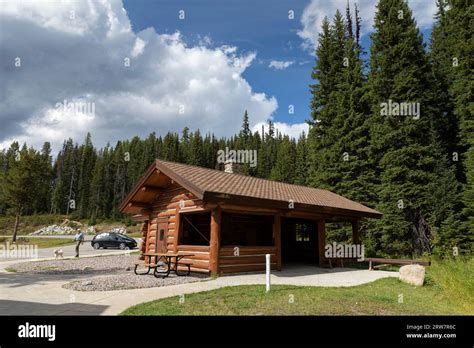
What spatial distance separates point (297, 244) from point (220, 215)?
892 centimetres

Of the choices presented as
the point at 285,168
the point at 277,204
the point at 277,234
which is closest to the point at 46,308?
the point at 277,204

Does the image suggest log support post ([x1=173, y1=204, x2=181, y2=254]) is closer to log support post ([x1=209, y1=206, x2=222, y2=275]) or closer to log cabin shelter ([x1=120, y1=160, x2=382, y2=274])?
log cabin shelter ([x1=120, y1=160, x2=382, y2=274])

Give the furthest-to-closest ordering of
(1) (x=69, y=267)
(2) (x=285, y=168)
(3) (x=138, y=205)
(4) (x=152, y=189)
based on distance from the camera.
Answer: (2) (x=285, y=168)
(3) (x=138, y=205)
(1) (x=69, y=267)
(4) (x=152, y=189)

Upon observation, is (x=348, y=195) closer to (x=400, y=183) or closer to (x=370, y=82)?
(x=400, y=183)

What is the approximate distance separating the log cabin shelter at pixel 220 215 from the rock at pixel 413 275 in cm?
418

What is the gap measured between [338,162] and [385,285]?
60.6 feet

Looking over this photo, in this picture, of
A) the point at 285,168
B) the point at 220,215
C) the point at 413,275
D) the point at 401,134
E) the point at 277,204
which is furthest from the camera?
the point at 285,168

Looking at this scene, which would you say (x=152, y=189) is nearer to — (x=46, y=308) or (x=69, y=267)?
(x=69, y=267)

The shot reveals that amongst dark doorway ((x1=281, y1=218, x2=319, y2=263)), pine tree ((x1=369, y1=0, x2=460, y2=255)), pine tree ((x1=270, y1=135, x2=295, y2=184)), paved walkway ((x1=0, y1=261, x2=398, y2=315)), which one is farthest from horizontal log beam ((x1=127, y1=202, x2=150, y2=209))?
pine tree ((x1=270, y1=135, x2=295, y2=184))

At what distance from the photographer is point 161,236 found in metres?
14.5

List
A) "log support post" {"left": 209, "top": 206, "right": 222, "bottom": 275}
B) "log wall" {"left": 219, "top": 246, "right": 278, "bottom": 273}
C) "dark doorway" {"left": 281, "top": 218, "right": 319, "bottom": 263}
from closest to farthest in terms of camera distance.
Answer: "log support post" {"left": 209, "top": 206, "right": 222, "bottom": 275} → "log wall" {"left": 219, "top": 246, "right": 278, "bottom": 273} → "dark doorway" {"left": 281, "top": 218, "right": 319, "bottom": 263}

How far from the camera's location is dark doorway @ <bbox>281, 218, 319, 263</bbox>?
18.0m

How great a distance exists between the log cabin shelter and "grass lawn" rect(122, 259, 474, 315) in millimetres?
3239

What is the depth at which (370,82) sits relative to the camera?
2694 centimetres
